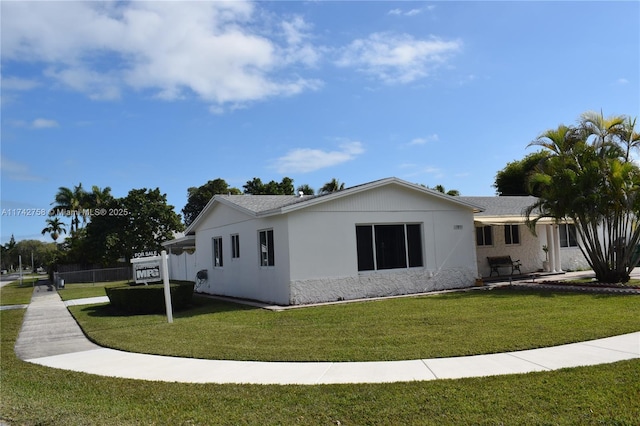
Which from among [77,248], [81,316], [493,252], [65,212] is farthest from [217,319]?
[65,212]

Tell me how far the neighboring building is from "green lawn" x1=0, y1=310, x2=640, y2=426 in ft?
49.8

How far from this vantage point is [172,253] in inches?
1134

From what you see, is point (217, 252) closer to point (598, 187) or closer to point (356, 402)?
point (598, 187)

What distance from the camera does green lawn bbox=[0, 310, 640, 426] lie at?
4883 mm

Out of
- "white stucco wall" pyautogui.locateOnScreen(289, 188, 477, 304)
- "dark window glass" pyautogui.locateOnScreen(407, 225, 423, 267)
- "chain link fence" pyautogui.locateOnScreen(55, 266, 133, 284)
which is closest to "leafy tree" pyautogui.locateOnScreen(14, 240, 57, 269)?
"chain link fence" pyautogui.locateOnScreen(55, 266, 133, 284)

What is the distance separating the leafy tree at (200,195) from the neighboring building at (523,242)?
3873 cm

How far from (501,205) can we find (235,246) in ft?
42.0

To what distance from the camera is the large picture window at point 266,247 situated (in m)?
15.5

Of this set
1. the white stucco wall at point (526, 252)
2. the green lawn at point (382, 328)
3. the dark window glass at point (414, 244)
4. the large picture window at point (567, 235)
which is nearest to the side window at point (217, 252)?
the green lawn at point (382, 328)

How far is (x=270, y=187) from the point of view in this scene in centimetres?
4906

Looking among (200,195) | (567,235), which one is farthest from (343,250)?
(200,195)

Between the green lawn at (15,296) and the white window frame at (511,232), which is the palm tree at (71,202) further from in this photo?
the white window frame at (511,232)

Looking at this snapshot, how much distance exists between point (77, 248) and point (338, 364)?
44.0m

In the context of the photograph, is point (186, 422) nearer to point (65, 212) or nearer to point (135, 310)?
point (135, 310)
